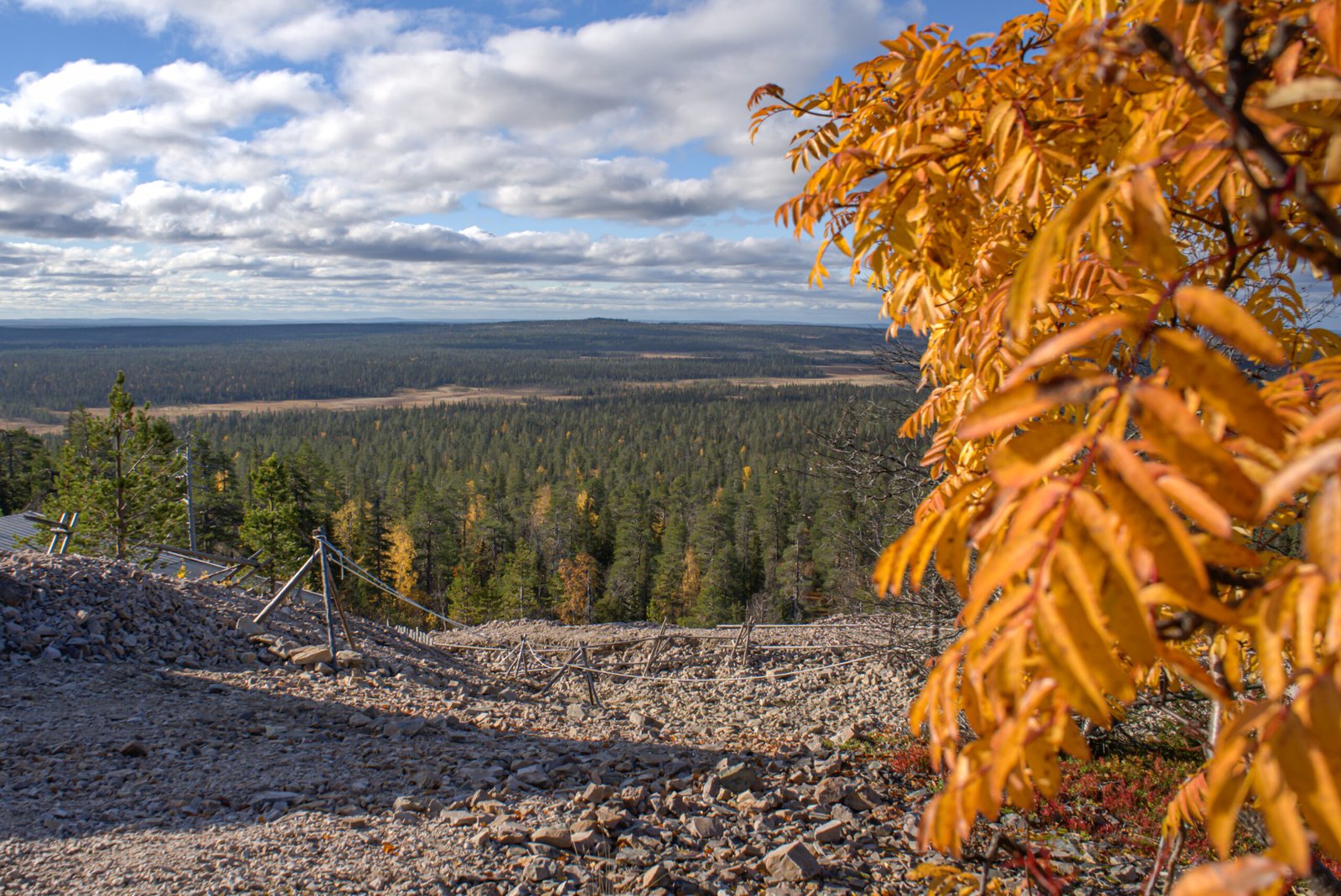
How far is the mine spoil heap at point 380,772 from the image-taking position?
4.50 meters

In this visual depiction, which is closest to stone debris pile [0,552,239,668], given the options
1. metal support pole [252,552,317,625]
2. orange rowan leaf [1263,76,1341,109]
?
metal support pole [252,552,317,625]

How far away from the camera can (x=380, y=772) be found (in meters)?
6.15

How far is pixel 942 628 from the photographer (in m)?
12.8

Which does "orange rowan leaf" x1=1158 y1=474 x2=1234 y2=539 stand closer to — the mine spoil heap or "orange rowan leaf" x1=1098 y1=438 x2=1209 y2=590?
"orange rowan leaf" x1=1098 y1=438 x2=1209 y2=590

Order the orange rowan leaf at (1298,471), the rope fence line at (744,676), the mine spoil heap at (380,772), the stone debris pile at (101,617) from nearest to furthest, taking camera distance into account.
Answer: the orange rowan leaf at (1298,471) → the mine spoil heap at (380,772) → the stone debris pile at (101,617) → the rope fence line at (744,676)

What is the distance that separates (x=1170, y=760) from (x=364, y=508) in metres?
55.5

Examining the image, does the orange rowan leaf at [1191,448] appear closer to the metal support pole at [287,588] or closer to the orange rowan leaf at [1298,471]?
the orange rowan leaf at [1298,471]

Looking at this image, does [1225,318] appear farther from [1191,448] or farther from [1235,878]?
[1235,878]

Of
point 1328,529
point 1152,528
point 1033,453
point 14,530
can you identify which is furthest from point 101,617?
point 14,530

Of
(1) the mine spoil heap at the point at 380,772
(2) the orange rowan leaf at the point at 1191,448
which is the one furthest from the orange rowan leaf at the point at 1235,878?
(1) the mine spoil heap at the point at 380,772

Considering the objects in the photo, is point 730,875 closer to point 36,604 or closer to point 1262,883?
point 1262,883

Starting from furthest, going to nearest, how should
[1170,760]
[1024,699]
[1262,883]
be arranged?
[1170,760] → [1024,699] → [1262,883]

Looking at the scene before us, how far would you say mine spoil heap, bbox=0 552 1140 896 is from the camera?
4504 millimetres

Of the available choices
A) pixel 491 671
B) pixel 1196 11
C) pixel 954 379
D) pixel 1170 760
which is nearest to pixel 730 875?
pixel 954 379
